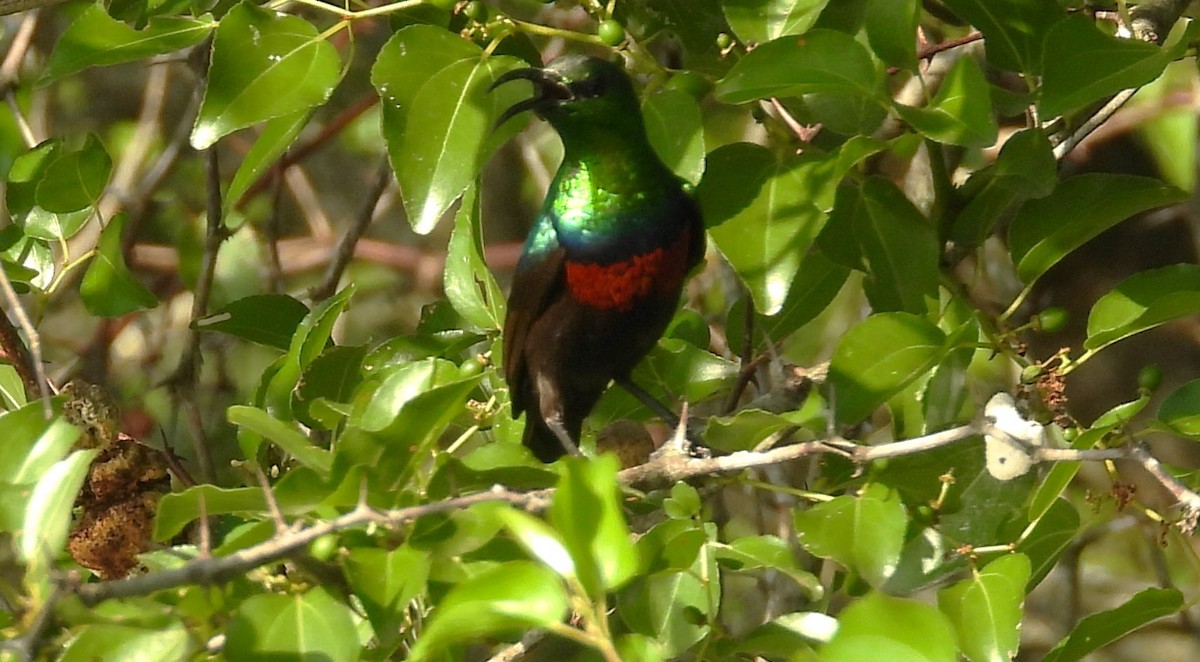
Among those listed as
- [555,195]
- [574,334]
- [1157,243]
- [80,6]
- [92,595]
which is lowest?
[1157,243]

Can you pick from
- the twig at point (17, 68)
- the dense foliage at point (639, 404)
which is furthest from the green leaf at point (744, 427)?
the twig at point (17, 68)

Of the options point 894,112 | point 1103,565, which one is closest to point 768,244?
point 894,112

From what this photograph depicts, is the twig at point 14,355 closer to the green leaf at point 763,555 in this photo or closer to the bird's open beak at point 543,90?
the bird's open beak at point 543,90

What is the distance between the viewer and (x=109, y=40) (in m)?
1.57

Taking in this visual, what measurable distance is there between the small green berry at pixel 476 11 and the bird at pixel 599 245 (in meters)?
0.26

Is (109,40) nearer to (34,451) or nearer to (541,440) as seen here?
(34,451)

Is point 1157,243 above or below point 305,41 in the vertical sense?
below

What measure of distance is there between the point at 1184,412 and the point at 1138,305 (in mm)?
160

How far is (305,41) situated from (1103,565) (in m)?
2.78

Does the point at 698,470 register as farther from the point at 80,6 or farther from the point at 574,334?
the point at 80,6

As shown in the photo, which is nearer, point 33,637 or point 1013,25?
point 33,637

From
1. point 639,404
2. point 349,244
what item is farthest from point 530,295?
point 349,244

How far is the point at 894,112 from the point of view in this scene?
150 centimetres

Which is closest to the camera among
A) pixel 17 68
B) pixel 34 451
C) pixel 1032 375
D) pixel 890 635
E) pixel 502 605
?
pixel 502 605
